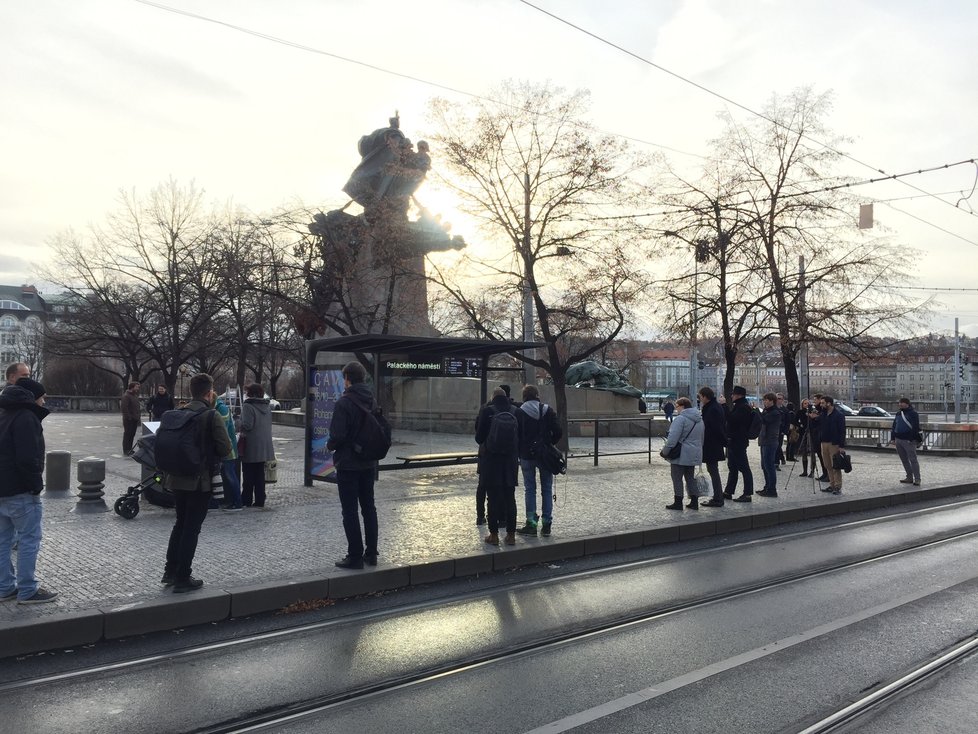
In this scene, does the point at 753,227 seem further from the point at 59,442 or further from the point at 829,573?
the point at 59,442

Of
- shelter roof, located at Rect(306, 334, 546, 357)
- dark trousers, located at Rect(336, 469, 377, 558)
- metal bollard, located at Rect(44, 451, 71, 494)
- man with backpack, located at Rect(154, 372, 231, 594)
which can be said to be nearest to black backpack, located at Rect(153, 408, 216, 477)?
man with backpack, located at Rect(154, 372, 231, 594)

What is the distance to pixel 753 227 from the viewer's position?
70.4ft

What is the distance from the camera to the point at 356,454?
7598 mm

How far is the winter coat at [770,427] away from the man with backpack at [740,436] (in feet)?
4.09

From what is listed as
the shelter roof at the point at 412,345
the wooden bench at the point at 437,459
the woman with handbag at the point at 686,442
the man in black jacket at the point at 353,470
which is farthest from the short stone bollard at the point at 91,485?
the woman with handbag at the point at 686,442

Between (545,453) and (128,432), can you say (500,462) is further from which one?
(128,432)

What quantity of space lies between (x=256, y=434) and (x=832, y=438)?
984cm

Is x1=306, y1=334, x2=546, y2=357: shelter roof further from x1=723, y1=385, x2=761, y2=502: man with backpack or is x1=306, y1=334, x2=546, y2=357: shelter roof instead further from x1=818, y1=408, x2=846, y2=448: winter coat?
x1=818, y1=408, x2=846, y2=448: winter coat

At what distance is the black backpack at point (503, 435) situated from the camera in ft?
29.4

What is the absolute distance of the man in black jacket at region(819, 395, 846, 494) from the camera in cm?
1481

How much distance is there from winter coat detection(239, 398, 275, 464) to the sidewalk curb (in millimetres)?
4367

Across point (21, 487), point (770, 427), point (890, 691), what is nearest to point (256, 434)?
point (21, 487)

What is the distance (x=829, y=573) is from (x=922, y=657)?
→ 2.90 metres

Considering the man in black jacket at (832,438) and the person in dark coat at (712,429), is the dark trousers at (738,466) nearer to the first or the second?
the person in dark coat at (712,429)
